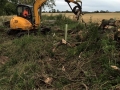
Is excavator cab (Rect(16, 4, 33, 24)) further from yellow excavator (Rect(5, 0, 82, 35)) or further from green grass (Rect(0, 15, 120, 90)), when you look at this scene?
green grass (Rect(0, 15, 120, 90))

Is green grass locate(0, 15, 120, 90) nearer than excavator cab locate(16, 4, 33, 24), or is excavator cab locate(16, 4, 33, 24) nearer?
green grass locate(0, 15, 120, 90)

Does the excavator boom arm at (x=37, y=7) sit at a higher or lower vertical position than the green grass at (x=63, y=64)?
higher

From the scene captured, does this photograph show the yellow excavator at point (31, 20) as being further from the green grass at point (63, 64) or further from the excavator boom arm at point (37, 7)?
the green grass at point (63, 64)

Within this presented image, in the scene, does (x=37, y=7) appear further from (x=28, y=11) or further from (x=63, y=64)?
(x=63, y=64)

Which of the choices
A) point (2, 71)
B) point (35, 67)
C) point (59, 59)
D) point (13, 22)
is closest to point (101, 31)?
point (59, 59)

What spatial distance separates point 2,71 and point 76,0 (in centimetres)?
760

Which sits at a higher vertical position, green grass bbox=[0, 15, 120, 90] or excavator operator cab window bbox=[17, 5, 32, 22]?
excavator operator cab window bbox=[17, 5, 32, 22]

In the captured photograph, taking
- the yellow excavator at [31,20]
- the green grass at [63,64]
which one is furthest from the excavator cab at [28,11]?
the green grass at [63,64]

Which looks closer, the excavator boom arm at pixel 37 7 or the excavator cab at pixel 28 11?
the excavator boom arm at pixel 37 7

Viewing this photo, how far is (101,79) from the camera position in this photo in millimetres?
10164

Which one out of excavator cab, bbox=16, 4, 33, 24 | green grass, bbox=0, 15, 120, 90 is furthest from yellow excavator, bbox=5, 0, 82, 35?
green grass, bbox=0, 15, 120, 90

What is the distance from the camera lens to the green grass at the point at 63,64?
10422 millimetres

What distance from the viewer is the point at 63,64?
12398mm

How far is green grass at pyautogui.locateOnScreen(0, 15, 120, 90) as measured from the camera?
34.2 ft
